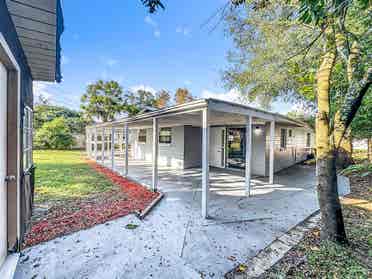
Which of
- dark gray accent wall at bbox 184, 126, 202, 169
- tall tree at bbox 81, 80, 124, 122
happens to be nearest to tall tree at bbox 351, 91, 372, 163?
dark gray accent wall at bbox 184, 126, 202, 169

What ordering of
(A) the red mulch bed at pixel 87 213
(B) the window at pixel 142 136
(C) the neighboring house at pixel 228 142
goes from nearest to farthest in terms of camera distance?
(A) the red mulch bed at pixel 87 213
(C) the neighboring house at pixel 228 142
(B) the window at pixel 142 136

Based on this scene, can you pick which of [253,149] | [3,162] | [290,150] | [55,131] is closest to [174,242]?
[3,162]

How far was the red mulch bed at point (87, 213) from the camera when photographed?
333 cm

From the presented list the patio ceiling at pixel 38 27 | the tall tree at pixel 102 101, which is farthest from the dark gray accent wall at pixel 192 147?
the tall tree at pixel 102 101

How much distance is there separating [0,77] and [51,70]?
6.42 ft

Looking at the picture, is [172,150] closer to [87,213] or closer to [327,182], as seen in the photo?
[87,213]

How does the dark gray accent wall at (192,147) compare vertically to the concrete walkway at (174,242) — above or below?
above

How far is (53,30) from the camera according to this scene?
2.45m

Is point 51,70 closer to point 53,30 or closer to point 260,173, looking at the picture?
point 53,30

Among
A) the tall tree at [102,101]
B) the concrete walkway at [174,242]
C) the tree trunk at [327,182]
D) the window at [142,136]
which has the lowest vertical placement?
the concrete walkway at [174,242]

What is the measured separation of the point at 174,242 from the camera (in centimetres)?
310

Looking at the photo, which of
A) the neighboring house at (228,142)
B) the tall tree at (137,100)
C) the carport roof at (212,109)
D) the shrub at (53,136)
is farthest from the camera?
the tall tree at (137,100)

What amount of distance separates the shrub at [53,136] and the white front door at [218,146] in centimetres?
1738

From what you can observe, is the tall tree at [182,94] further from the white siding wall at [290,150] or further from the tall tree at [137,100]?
the white siding wall at [290,150]
